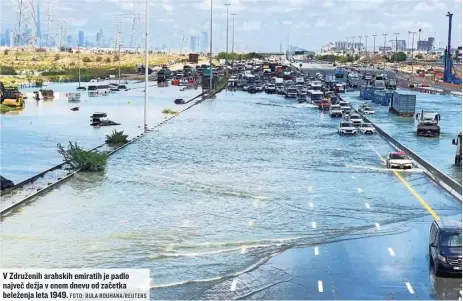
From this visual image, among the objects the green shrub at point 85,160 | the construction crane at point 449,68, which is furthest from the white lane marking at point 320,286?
the construction crane at point 449,68

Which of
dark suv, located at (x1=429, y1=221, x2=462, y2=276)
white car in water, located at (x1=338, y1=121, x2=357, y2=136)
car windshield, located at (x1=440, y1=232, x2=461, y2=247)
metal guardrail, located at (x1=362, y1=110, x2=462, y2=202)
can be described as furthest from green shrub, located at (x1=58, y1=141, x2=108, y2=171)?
white car in water, located at (x1=338, y1=121, x2=357, y2=136)

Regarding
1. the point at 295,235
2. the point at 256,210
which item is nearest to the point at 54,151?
the point at 256,210

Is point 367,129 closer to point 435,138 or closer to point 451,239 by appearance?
point 435,138

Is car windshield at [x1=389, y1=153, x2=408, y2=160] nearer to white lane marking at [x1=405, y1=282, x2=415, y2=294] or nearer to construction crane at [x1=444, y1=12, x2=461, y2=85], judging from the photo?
white lane marking at [x1=405, y1=282, x2=415, y2=294]

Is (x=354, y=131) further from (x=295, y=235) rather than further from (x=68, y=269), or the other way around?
(x=68, y=269)

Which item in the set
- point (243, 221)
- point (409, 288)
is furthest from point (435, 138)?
point (409, 288)

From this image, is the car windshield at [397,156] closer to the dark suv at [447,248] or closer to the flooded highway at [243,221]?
the flooded highway at [243,221]

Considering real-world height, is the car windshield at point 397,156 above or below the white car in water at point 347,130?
above
